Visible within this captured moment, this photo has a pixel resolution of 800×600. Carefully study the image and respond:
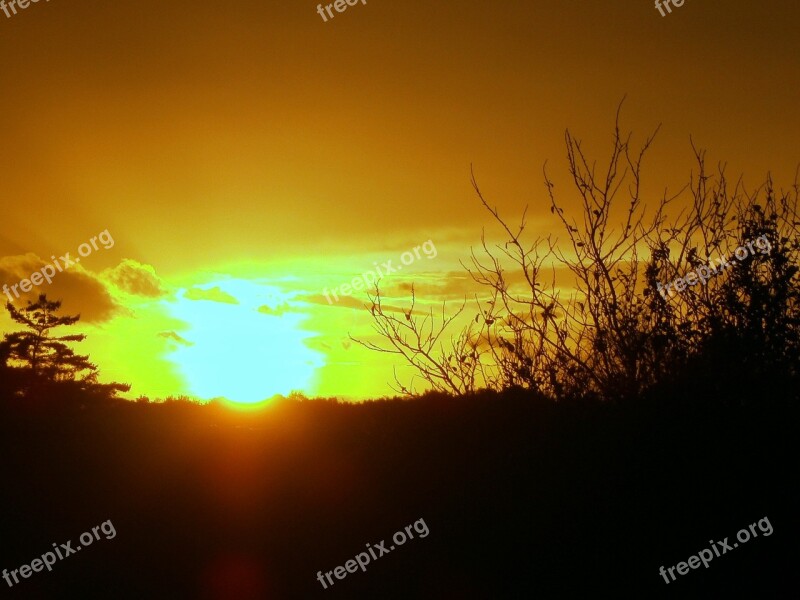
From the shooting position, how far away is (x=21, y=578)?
6.82 meters

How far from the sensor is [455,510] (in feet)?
24.6

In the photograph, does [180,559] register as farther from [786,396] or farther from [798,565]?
[786,396]

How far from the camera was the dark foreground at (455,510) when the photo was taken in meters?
6.55

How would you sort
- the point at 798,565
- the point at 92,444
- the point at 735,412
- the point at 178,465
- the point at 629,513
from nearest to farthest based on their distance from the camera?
the point at 798,565, the point at 629,513, the point at 735,412, the point at 178,465, the point at 92,444

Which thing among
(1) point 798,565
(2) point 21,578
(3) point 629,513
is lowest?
(1) point 798,565

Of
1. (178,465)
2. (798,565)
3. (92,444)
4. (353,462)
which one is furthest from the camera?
(92,444)

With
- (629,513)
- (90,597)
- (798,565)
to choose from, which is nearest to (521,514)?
(629,513)

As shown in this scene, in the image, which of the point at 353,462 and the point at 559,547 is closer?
the point at 559,547

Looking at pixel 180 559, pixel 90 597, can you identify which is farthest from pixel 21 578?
pixel 180 559

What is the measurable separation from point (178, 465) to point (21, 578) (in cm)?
307

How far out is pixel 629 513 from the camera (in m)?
7.06

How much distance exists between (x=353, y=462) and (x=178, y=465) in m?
2.46

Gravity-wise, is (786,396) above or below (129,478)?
below

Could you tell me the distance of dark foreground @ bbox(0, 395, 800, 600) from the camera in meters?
6.55
